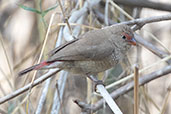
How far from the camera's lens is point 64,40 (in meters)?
3.53

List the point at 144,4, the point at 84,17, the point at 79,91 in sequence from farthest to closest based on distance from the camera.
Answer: the point at 79,91 < the point at 144,4 < the point at 84,17

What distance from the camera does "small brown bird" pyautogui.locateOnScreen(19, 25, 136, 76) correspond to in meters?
2.95

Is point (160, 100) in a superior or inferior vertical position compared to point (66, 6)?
inferior

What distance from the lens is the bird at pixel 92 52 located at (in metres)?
2.95

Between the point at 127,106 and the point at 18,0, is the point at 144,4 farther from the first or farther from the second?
the point at 18,0

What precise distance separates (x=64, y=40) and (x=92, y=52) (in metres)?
0.60

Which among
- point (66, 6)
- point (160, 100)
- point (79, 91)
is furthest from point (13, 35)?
point (160, 100)

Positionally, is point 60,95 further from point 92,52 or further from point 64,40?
point 64,40

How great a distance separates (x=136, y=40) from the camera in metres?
3.28

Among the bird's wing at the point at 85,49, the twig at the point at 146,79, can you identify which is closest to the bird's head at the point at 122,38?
the bird's wing at the point at 85,49

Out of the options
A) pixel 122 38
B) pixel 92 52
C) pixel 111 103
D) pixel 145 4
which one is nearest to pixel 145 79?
pixel 122 38

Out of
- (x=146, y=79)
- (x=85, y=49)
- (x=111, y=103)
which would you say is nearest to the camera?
(x=111, y=103)

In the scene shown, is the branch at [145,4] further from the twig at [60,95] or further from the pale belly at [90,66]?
the twig at [60,95]

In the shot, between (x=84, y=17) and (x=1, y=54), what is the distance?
214cm
